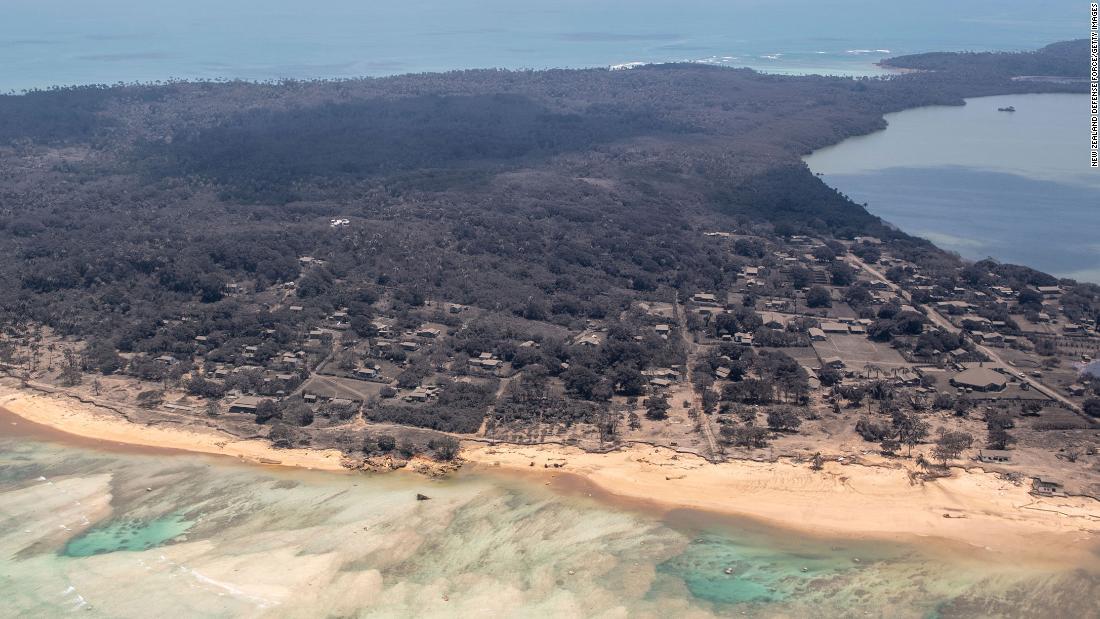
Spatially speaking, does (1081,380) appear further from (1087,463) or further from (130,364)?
(130,364)

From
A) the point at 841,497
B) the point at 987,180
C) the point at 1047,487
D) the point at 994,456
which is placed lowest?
the point at 841,497

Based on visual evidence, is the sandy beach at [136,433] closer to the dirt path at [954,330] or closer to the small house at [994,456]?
the small house at [994,456]

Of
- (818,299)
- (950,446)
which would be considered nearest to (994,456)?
(950,446)

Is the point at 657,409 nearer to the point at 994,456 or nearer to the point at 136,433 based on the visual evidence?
the point at 994,456

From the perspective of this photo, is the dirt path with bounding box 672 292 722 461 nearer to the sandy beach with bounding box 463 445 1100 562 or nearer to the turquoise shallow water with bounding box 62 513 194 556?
the sandy beach with bounding box 463 445 1100 562

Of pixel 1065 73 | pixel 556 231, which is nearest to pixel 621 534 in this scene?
pixel 556 231

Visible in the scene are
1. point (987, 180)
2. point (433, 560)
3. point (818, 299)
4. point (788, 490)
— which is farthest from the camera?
point (987, 180)
